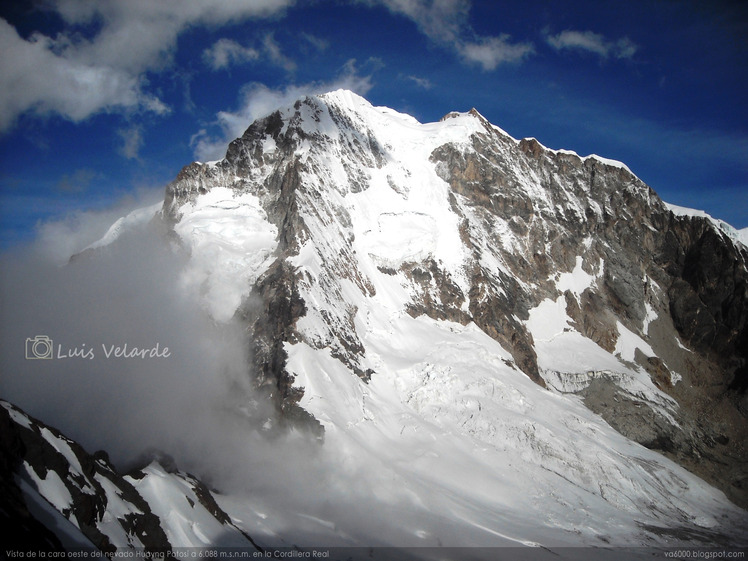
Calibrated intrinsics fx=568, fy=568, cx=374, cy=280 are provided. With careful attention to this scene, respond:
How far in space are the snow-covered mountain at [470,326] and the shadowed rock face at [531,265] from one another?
0.48m

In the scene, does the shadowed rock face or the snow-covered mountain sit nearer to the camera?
the snow-covered mountain

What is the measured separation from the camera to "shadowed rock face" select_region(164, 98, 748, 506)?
95.2 meters

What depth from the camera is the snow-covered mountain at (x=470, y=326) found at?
73.0 metres

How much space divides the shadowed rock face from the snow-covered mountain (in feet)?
1.59

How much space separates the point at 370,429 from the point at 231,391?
20498 millimetres

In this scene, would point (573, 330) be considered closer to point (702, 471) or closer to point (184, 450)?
point (702, 471)

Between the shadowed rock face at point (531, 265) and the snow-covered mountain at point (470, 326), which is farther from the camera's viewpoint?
the shadowed rock face at point (531, 265)

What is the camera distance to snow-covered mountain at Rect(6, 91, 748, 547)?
73.0 m

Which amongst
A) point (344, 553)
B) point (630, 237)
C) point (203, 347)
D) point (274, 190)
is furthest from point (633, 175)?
point (344, 553)

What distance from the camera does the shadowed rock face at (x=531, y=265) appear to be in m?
95.2

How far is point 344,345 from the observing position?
8712cm

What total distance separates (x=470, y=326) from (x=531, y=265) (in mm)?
30019

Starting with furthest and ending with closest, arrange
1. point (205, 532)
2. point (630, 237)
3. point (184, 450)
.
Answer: point (630, 237) → point (184, 450) → point (205, 532)

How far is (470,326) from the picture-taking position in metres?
106
